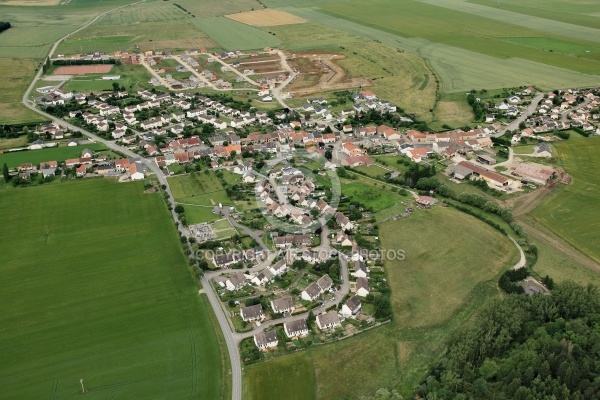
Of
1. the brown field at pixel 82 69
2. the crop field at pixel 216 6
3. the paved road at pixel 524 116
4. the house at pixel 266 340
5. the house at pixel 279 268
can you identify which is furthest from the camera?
the crop field at pixel 216 6

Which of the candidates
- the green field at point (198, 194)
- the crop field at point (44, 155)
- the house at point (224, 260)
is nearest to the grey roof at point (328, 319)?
the house at point (224, 260)

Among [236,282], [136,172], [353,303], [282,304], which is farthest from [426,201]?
[136,172]

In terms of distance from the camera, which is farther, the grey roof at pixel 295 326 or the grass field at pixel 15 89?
the grass field at pixel 15 89

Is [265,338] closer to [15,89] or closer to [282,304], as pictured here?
[282,304]

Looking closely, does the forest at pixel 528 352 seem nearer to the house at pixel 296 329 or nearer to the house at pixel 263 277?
the house at pixel 296 329

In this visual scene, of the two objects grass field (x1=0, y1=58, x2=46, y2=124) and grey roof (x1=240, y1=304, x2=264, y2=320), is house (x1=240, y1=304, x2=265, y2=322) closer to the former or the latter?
grey roof (x1=240, y1=304, x2=264, y2=320)

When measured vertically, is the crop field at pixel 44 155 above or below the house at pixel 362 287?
A: below

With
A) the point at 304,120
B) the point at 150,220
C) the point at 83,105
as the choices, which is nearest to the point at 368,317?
the point at 150,220
